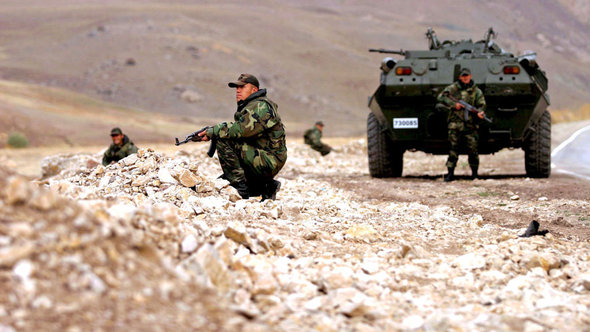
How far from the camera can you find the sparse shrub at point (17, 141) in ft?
91.9

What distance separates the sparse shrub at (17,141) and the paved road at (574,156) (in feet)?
55.2

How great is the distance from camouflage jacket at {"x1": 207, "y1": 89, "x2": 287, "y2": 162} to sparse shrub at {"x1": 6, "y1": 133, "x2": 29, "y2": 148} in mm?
21771

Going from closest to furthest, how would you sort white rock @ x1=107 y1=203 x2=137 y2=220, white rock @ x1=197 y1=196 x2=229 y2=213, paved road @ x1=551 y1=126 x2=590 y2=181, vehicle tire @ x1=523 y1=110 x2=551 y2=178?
white rock @ x1=107 y1=203 x2=137 y2=220
white rock @ x1=197 y1=196 x2=229 y2=213
vehicle tire @ x1=523 y1=110 x2=551 y2=178
paved road @ x1=551 y1=126 x2=590 y2=181

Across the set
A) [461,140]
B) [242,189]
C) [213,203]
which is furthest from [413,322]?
[461,140]

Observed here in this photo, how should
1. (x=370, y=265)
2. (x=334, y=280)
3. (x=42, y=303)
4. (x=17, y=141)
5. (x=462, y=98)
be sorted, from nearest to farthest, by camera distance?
(x=42, y=303)
(x=334, y=280)
(x=370, y=265)
(x=462, y=98)
(x=17, y=141)

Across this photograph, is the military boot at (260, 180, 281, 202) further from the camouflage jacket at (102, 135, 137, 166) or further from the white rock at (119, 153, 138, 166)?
the camouflage jacket at (102, 135, 137, 166)

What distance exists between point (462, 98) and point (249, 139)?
450 cm

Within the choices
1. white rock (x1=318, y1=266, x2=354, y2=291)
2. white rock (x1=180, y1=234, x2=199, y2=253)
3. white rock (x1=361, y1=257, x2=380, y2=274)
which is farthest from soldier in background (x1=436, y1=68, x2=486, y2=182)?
white rock (x1=180, y1=234, x2=199, y2=253)

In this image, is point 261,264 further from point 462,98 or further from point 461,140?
point 461,140

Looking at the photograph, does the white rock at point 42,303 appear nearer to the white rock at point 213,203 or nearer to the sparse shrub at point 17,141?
the white rock at point 213,203

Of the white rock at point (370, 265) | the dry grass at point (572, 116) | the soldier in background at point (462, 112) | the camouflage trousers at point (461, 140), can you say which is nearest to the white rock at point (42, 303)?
the white rock at point (370, 265)

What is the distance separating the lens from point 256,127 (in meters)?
7.66

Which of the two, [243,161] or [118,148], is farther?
[118,148]

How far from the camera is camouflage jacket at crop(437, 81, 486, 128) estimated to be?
11.5 meters
